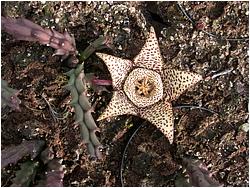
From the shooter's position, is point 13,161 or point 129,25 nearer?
point 13,161

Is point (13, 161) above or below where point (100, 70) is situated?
below

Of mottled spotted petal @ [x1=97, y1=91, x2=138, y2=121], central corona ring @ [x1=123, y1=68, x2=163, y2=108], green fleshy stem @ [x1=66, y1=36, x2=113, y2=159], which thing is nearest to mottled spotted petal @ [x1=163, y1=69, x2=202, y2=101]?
central corona ring @ [x1=123, y1=68, x2=163, y2=108]

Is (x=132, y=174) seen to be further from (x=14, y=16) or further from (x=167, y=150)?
(x=14, y=16)

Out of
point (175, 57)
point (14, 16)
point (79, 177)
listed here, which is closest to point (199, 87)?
point (175, 57)

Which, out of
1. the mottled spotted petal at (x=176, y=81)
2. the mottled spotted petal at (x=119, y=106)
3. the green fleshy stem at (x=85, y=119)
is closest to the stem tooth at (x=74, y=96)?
the green fleshy stem at (x=85, y=119)

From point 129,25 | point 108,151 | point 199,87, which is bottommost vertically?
point 108,151

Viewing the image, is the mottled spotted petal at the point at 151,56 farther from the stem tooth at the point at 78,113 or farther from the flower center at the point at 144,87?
the stem tooth at the point at 78,113

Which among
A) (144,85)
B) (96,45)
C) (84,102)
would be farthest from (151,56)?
(84,102)
